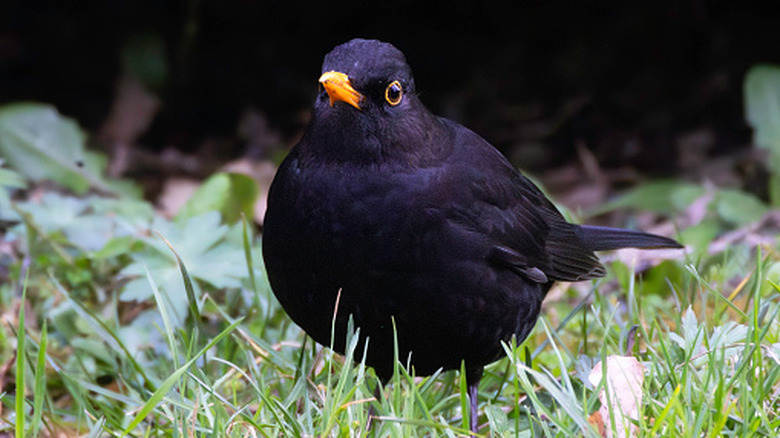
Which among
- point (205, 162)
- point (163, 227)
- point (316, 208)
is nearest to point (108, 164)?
point (205, 162)

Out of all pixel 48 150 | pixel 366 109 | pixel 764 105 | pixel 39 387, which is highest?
pixel 366 109

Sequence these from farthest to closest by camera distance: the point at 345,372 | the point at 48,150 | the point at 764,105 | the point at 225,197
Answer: the point at 764,105
the point at 48,150
the point at 225,197
the point at 345,372

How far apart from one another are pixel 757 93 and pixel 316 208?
3.42m

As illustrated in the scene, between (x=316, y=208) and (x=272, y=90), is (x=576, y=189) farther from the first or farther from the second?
(x=316, y=208)

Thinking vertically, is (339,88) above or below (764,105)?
above

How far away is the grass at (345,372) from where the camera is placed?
248 centimetres

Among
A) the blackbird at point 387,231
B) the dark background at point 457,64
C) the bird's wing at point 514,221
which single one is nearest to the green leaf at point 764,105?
the dark background at point 457,64

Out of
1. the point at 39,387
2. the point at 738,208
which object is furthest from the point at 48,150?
the point at 738,208

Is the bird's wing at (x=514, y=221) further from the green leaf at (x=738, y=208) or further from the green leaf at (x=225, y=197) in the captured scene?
the green leaf at (x=738, y=208)

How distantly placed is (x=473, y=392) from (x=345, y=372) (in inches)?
29.4

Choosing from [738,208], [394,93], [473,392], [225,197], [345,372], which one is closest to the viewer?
[345,372]

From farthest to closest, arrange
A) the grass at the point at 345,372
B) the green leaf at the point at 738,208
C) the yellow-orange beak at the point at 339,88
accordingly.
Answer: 1. the green leaf at the point at 738,208
2. the yellow-orange beak at the point at 339,88
3. the grass at the point at 345,372

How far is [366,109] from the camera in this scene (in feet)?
9.02

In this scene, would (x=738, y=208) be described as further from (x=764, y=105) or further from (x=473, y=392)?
(x=473, y=392)
